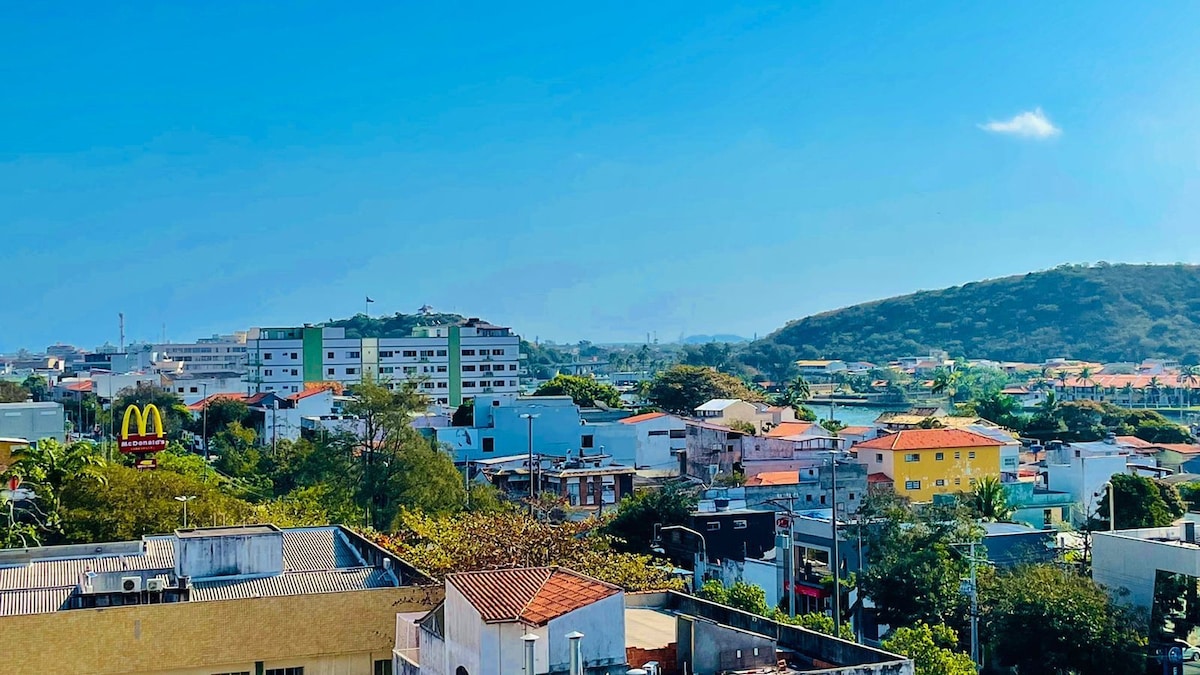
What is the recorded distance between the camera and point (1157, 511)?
49875 millimetres

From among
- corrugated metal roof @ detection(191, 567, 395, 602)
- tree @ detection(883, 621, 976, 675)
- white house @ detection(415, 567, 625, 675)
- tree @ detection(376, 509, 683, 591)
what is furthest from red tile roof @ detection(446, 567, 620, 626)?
tree @ detection(883, 621, 976, 675)

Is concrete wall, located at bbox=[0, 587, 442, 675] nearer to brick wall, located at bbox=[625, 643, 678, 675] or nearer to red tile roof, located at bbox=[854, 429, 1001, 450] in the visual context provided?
brick wall, located at bbox=[625, 643, 678, 675]

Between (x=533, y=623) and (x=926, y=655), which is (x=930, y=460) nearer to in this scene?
(x=926, y=655)

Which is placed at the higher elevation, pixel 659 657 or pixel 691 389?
pixel 691 389

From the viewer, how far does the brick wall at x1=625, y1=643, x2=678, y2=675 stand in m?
16.3

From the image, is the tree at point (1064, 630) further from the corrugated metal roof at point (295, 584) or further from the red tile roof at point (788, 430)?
the red tile roof at point (788, 430)

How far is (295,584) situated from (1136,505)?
37.9 meters

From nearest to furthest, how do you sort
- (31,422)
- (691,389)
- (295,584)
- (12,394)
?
(295,584) < (31,422) < (691,389) < (12,394)

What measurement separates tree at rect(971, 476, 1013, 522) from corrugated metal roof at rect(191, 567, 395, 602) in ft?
97.4

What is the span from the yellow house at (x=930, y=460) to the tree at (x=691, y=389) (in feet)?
99.9

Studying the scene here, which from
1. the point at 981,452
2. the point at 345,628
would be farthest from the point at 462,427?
the point at 345,628

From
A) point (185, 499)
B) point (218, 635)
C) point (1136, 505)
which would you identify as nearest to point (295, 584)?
point (218, 635)

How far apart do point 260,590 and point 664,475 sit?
41.3 m

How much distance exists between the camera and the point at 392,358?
116000 mm
